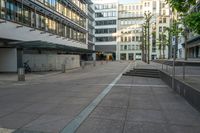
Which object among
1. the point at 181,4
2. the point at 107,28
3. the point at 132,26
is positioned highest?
the point at 132,26

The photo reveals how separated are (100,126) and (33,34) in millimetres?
26652

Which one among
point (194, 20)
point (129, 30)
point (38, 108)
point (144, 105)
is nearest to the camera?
point (194, 20)

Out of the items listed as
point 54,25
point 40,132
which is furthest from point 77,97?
point 54,25

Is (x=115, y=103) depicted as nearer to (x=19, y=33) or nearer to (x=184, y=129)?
(x=184, y=129)

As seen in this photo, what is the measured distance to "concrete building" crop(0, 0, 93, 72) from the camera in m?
24.7

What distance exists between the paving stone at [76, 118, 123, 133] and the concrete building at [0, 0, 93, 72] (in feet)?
60.0

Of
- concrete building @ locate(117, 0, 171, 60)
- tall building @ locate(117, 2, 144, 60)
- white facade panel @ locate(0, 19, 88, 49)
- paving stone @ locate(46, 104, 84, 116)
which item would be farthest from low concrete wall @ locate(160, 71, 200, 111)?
tall building @ locate(117, 2, 144, 60)

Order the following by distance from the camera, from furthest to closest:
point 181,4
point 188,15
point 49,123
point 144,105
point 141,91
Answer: point 141,91 → point 144,105 → point 181,4 → point 188,15 → point 49,123

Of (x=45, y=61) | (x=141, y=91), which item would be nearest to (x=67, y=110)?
(x=141, y=91)

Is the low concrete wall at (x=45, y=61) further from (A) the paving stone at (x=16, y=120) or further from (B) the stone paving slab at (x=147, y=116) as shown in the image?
(A) the paving stone at (x=16, y=120)

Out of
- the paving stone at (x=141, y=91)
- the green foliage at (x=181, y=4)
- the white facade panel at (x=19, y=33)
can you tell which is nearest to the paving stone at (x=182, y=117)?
the green foliage at (x=181, y=4)

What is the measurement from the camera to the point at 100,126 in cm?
611

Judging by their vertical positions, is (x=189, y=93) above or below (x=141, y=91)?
above

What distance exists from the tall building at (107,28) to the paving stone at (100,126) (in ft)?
295
